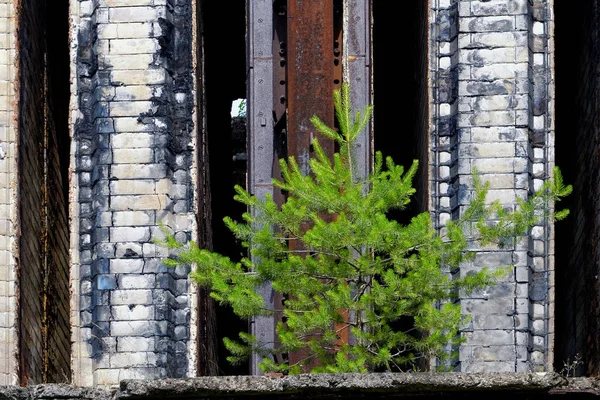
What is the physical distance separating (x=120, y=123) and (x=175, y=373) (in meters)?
2.55

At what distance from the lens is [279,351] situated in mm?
18344

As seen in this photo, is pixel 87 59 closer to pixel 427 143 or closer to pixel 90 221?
pixel 90 221

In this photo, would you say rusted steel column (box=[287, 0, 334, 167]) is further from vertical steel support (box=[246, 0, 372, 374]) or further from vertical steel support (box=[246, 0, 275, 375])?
vertical steel support (box=[246, 0, 275, 375])

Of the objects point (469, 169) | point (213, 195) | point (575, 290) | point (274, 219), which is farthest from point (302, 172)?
point (213, 195)

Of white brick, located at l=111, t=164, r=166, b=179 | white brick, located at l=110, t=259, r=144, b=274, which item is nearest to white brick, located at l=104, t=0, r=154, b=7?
white brick, located at l=111, t=164, r=166, b=179

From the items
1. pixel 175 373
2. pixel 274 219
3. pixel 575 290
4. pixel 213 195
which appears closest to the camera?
pixel 274 219

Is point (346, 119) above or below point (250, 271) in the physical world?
above

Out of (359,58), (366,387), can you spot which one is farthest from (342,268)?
(359,58)

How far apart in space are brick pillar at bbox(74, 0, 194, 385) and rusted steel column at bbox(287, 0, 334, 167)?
7.61 ft

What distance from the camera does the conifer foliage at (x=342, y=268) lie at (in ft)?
58.4

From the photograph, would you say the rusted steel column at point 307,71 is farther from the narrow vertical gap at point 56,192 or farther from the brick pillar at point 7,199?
the narrow vertical gap at point 56,192

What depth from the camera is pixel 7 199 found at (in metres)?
21.3

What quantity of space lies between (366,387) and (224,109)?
13.1 meters

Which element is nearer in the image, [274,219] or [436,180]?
[274,219]
